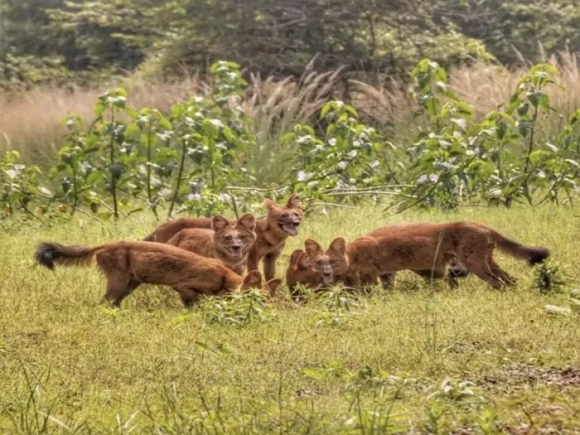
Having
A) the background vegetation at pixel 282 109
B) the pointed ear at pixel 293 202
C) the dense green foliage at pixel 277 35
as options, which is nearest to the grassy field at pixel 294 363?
the pointed ear at pixel 293 202

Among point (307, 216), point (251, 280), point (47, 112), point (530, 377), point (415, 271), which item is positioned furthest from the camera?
point (47, 112)

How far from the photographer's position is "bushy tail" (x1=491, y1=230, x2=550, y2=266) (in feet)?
29.5

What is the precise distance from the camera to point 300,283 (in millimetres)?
9164

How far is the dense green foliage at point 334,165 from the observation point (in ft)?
40.1

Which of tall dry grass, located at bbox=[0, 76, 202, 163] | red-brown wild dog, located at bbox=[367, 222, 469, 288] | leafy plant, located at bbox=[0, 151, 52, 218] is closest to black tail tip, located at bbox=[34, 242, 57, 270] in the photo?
red-brown wild dog, located at bbox=[367, 222, 469, 288]

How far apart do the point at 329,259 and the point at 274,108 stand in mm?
8365

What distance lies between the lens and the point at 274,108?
1725cm

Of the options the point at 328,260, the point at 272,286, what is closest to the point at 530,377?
the point at 272,286

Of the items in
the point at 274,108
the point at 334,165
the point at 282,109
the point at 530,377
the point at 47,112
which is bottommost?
the point at 47,112

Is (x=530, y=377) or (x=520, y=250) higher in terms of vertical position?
(x=530, y=377)

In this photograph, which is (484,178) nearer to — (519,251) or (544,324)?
(519,251)

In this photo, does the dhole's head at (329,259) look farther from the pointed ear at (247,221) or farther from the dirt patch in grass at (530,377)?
the dirt patch in grass at (530,377)

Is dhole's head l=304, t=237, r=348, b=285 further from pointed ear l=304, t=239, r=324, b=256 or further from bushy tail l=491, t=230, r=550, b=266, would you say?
bushy tail l=491, t=230, r=550, b=266

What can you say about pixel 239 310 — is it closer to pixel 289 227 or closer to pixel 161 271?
pixel 161 271
